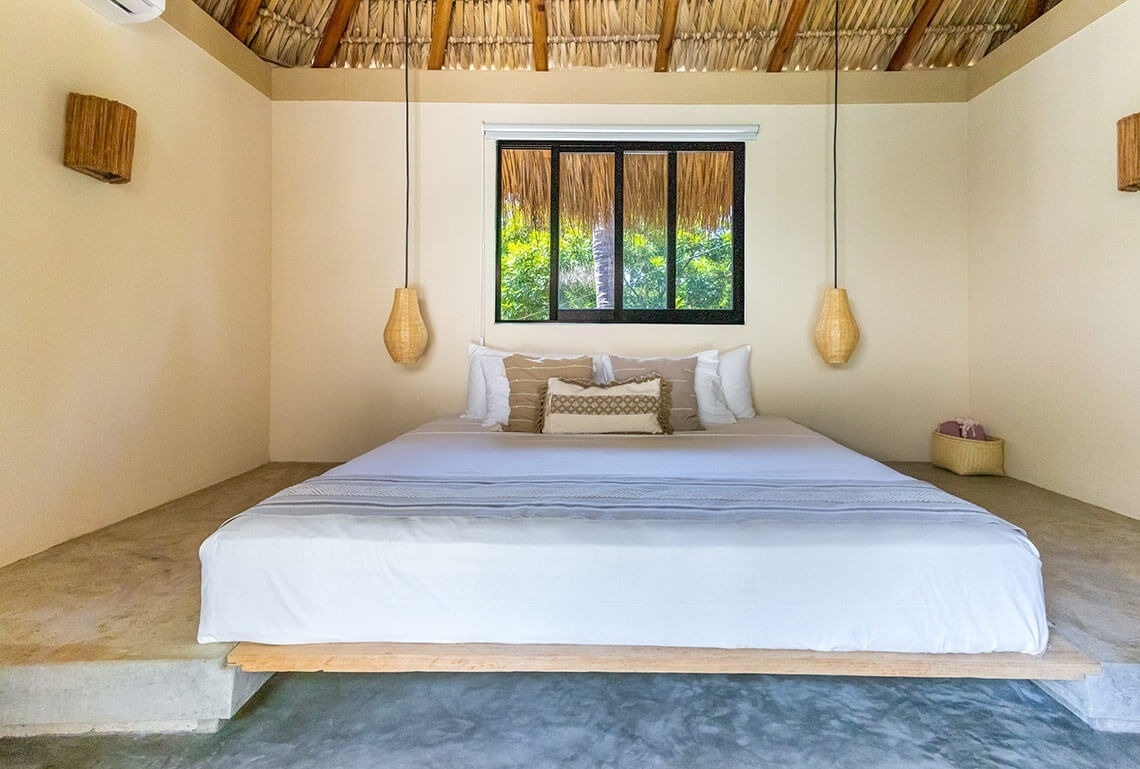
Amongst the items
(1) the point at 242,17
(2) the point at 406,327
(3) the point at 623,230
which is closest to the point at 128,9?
(1) the point at 242,17

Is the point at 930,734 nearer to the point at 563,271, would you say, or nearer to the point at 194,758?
the point at 194,758

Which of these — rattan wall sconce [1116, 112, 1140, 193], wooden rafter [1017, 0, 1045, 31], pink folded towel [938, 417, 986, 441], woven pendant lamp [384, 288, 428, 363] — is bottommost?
pink folded towel [938, 417, 986, 441]

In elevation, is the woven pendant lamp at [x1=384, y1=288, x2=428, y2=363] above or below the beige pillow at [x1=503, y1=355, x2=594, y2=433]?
above

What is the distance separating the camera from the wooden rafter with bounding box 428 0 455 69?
3.57 meters

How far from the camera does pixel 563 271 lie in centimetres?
386

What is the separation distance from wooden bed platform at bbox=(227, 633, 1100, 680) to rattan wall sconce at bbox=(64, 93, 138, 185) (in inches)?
81.6

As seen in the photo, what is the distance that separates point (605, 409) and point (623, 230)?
58.6 inches

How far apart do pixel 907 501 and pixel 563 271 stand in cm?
263

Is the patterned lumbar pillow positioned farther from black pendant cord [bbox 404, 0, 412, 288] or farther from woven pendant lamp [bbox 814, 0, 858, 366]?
black pendant cord [bbox 404, 0, 412, 288]

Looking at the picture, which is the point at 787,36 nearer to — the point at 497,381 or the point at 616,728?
the point at 497,381

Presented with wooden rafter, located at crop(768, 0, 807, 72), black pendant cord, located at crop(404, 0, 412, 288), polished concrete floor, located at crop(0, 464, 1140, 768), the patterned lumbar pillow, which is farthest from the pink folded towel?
black pendant cord, located at crop(404, 0, 412, 288)

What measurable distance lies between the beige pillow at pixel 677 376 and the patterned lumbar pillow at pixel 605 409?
0.17 m

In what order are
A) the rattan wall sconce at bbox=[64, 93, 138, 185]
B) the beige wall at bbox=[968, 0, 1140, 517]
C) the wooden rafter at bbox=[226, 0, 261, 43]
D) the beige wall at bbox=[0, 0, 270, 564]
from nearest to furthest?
the beige wall at bbox=[0, 0, 270, 564], the rattan wall sconce at bbox=[64, 93, 138, 185], the beige wall at bbox=[968, 0, 1140, 517], the wooden rafter at bbox=[226, 0, 261, 43]

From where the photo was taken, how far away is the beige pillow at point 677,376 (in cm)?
312
